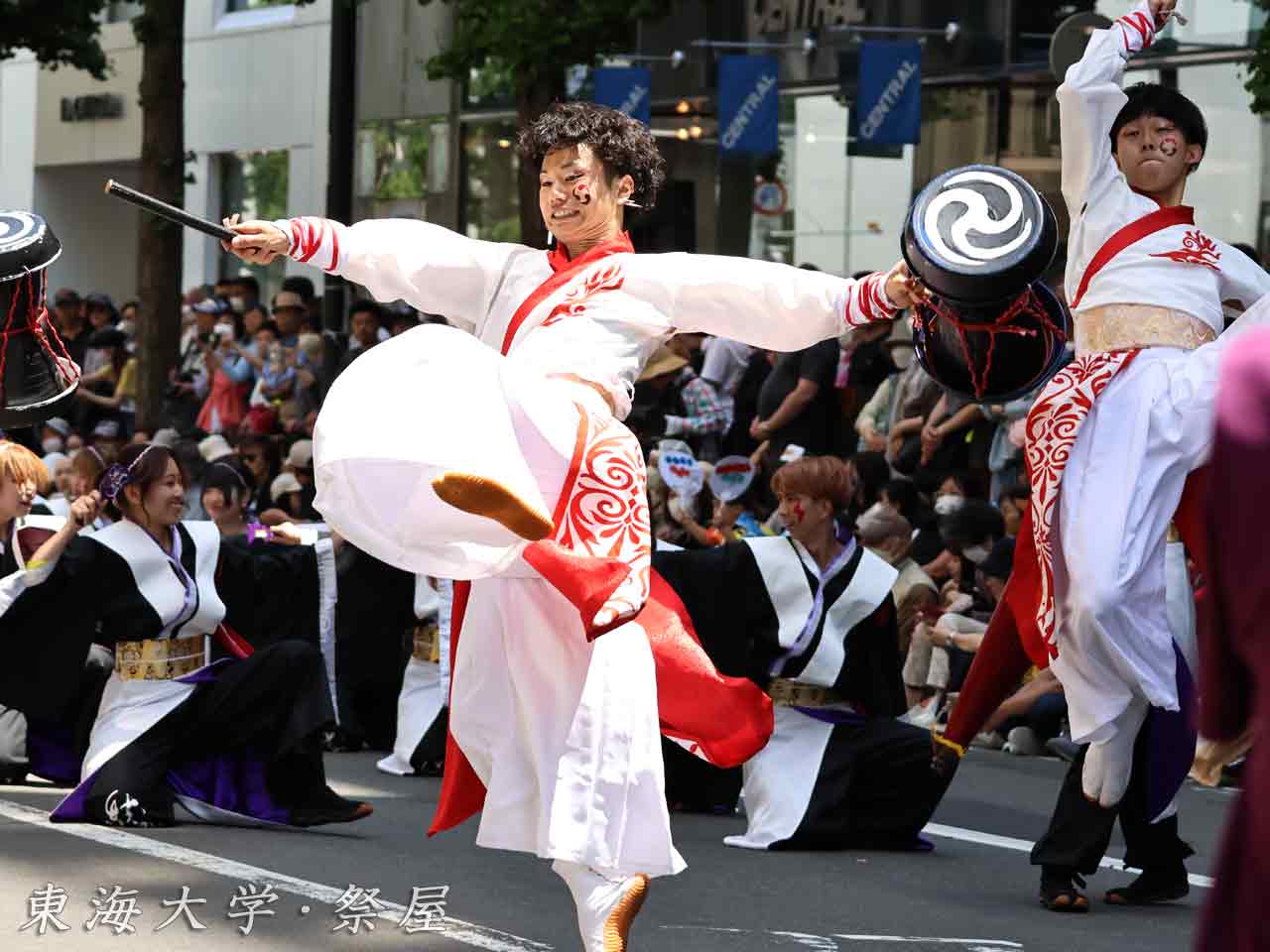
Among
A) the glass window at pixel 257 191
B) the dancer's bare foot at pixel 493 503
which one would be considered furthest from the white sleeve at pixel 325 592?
the glass window at pixel 257 191

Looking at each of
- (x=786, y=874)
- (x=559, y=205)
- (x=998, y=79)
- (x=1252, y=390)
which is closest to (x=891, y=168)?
(x=998, y=79)

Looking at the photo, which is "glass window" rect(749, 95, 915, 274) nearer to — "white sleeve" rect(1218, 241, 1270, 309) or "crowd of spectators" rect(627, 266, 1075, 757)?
"crowd of spectators" rect(627, 266, 1075, 757)

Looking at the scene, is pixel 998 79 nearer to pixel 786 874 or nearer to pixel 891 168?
pixel 891 168

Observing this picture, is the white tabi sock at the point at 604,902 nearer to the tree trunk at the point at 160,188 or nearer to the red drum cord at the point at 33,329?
the red drum cord at the point at 33,329

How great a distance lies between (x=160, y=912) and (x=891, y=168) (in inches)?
393

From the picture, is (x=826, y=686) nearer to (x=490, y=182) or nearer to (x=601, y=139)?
(x=601, y=139)

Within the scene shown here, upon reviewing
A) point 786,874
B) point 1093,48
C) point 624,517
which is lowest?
point 786,874

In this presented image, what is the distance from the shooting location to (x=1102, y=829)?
19.2 feet

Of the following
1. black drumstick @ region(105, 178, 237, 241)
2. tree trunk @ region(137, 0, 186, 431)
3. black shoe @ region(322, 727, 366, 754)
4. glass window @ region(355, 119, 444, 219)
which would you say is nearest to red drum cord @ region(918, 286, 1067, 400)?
black drumstick @ region(105, 178, 237, 241)

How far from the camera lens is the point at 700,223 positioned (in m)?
→ 16.3

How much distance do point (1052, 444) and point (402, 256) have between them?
66.2 inches

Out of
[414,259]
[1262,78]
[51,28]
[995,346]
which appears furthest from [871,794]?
[51,28]

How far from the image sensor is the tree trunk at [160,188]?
15406 mm

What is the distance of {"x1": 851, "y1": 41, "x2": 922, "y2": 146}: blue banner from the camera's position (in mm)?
13578
